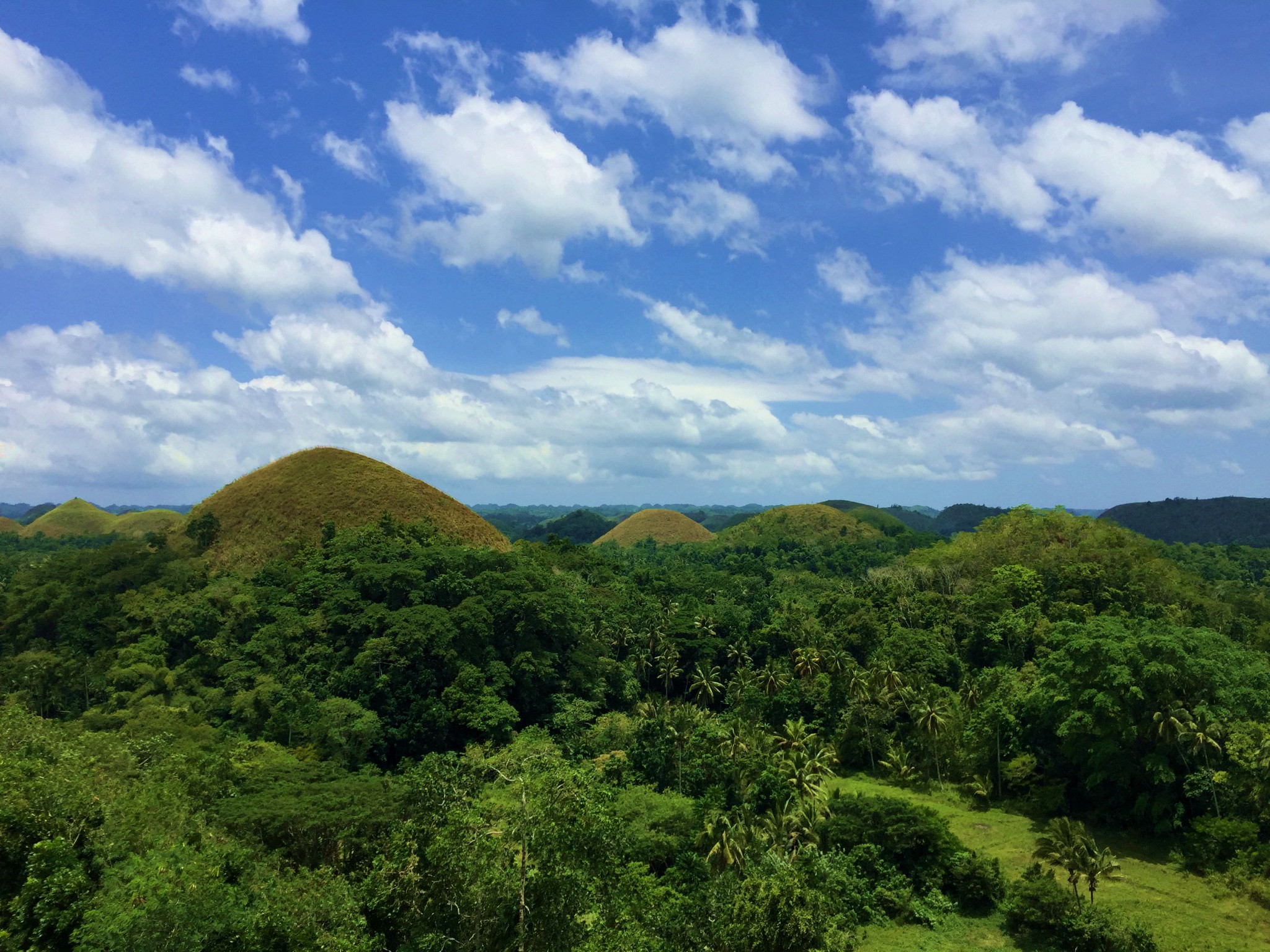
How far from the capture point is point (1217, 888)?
85.9 feet

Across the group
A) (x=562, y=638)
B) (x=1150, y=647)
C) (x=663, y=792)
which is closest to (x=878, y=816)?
(x=663, y=792)

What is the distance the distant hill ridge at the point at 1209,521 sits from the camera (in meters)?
165

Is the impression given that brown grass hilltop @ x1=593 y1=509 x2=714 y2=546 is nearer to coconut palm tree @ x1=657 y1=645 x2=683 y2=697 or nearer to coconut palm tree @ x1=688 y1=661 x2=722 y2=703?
coconut palm tree @ x1=657 y1=645 x2=683 y2=697

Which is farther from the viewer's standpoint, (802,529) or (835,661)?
(802,529)

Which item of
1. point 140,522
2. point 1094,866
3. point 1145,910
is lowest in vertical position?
point 1145,910

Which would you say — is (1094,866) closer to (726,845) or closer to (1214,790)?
(1214,790)

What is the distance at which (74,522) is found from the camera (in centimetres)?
12625

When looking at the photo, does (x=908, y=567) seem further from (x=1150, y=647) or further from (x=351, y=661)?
(x=351, y=661)

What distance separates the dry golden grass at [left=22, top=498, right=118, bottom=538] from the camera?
4761 inches

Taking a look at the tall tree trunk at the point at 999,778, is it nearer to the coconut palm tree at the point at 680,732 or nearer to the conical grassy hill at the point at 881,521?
the coconut palm tree at the point at 680,732

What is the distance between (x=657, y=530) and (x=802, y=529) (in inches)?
1477

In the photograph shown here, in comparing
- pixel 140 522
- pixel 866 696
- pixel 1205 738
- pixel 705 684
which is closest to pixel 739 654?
pixel 705 684

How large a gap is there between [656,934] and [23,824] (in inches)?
565

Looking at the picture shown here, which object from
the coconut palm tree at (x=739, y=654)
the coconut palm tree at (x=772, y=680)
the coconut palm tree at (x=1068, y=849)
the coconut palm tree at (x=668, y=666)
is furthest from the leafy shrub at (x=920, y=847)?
the coconut palm tree at (x=739, y=654)
